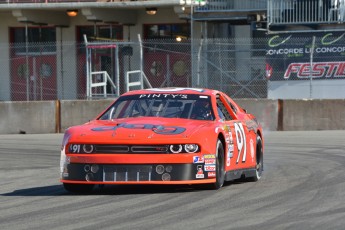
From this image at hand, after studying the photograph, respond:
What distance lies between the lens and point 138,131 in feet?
36.3

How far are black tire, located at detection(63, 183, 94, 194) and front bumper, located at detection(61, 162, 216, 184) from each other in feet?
0.82

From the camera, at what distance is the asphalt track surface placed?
875cm

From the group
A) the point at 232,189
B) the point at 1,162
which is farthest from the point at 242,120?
the point at 1,162

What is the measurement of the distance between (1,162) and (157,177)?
7133mm

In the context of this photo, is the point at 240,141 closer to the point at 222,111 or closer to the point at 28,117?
the point at 222,111

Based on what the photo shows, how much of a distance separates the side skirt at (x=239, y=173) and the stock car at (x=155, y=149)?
1 centimetres

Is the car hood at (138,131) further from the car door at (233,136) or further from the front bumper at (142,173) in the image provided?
the car door at (233,136)

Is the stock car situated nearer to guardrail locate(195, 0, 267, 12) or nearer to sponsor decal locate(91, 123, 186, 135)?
sponsor decal locate(91, 123, 186, 135)

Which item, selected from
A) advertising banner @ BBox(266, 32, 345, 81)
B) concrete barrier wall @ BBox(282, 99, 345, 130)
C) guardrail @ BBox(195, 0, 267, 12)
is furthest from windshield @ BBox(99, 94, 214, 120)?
guardrail @ BBox(195, 0, 267, 12)

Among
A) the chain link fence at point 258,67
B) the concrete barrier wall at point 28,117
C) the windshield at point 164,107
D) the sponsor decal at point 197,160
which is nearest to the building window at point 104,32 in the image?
the chain link fence at point 258,67

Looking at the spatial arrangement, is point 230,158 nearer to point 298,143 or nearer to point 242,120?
point 242,120

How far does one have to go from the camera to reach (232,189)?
38.4 ft

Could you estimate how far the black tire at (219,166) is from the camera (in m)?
11.3

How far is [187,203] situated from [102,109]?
15697mm
